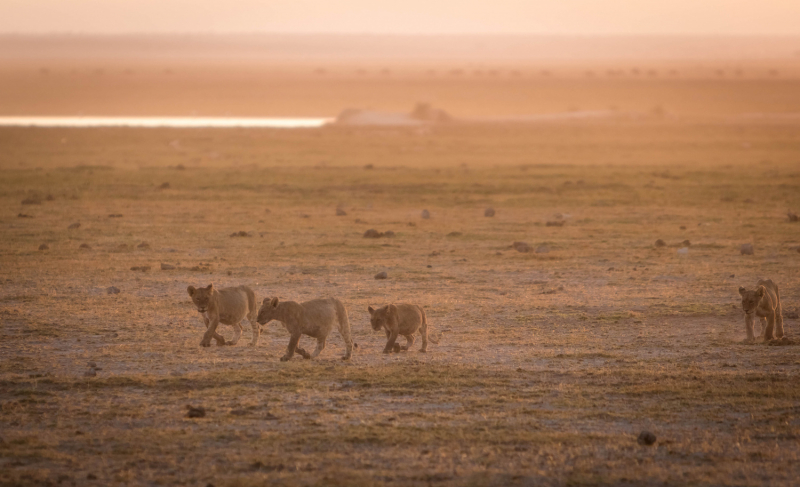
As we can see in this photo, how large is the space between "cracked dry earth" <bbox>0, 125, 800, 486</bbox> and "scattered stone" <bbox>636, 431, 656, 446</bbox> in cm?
14

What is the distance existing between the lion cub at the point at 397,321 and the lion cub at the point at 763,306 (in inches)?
141

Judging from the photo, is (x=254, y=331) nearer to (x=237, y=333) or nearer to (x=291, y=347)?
(x=237, y=333)

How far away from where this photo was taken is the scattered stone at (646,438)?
6918 mm

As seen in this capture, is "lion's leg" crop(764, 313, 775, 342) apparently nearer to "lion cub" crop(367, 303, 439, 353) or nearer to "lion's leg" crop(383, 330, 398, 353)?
"lion cub" crop(367, 303, 439, 353)

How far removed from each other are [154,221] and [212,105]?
218 ft

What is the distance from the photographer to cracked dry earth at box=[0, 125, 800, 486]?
262 inches

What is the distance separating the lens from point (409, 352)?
1012 cm

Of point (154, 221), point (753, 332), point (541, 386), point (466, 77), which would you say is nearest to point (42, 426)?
point (541, 386)

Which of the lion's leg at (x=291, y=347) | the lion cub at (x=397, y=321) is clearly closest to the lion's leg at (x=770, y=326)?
the lion cub at (x=397, y=321)

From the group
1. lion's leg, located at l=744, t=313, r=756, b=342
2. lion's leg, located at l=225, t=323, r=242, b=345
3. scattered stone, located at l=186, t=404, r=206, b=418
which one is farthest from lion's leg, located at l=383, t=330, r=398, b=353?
lion's leg, located at l=744, t=313, r=756, b=342

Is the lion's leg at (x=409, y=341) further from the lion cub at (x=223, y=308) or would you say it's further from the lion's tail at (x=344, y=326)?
the lion cub at (x=223, y=308)

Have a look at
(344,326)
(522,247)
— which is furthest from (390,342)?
(522,247)

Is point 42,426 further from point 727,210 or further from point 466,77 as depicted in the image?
point 466,77

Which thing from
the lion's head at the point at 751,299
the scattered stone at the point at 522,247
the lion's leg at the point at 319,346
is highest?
the scattered stone at the point at 522,247
